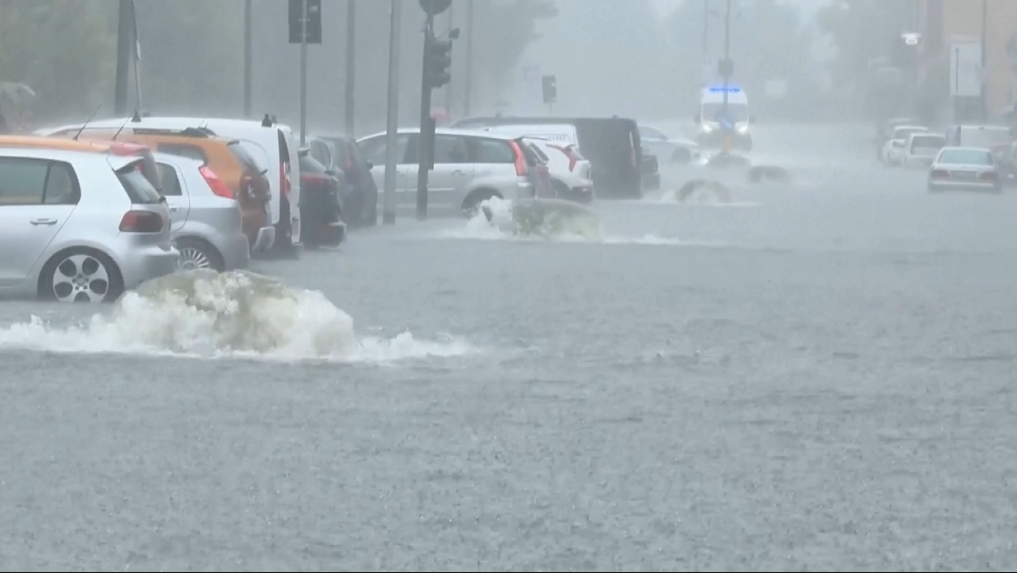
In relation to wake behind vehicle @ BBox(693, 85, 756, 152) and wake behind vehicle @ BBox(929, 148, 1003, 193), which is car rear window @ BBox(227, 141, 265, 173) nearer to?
wake behind vehicle @ BBox(929, 148, 1003, 193)

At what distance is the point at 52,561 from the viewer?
24.9ft

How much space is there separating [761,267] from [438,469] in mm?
14219

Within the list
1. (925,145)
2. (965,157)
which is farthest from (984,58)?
(965,157)

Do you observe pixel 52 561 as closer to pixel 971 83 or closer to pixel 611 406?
pixel 611 406

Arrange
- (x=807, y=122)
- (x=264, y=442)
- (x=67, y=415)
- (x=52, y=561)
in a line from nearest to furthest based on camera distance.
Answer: (x=52, y=561)
(x=264, y=442)
(x=67, y=415)
(x=807, y=122)

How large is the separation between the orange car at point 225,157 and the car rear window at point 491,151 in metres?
12.8

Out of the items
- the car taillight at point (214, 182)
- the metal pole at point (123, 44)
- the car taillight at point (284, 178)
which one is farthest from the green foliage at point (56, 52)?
the car taillight at point (214, 182)

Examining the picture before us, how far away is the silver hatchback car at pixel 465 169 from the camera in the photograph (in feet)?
109

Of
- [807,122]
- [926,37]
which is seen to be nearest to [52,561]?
[926,37]

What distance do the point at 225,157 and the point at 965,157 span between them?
3670cm

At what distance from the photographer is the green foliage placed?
41500 millimetres

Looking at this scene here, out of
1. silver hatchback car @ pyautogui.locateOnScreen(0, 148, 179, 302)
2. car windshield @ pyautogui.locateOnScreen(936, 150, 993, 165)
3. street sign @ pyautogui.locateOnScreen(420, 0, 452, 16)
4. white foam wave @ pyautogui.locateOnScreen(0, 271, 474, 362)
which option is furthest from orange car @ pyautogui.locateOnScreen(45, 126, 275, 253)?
car windshield @ pyautogui.locateOnScreen(936, 150, 993, 165)

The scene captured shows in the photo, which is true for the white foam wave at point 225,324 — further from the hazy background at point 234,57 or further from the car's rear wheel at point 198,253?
the hazy background at point 234,57

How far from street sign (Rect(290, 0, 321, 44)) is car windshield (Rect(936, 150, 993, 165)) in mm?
23469
